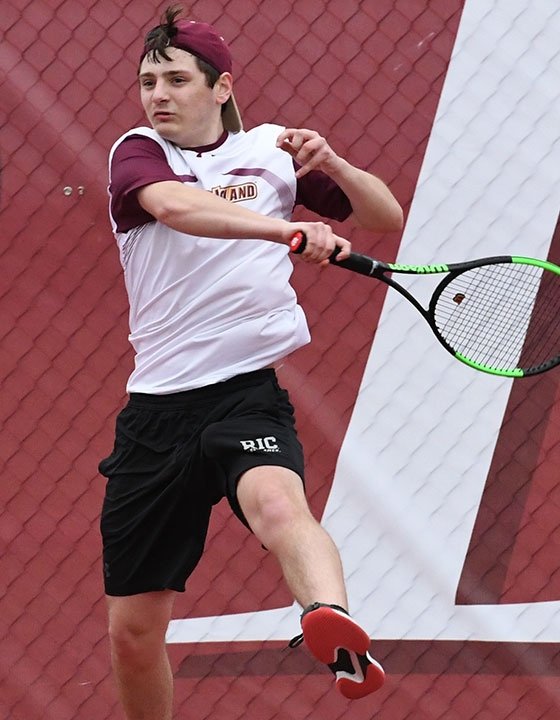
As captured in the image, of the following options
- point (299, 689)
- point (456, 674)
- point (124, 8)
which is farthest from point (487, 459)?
point (124, 8)

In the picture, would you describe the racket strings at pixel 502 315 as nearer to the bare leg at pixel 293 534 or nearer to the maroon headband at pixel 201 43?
the bare leg at pixel 293 534

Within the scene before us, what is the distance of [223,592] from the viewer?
3982mm

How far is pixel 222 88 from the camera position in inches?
124

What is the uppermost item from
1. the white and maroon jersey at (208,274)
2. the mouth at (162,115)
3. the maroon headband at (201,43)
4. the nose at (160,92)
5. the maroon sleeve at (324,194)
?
the maroon headband at (201,43)

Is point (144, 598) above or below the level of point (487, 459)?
below

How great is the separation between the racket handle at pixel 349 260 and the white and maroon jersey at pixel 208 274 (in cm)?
36

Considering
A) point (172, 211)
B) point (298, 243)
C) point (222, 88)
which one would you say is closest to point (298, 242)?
point (298, 243)

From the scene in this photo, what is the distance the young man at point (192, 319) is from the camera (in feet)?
9.48

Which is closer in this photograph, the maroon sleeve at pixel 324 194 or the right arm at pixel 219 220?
the right arm at pixel 219 220

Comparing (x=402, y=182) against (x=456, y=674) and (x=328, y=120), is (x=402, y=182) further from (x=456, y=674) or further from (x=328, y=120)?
(x=456, y=674)

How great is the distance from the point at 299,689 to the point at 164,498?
1.27m

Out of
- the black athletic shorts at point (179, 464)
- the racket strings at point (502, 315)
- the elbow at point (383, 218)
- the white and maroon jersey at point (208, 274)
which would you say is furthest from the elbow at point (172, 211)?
the racket strings at point (502, 315)

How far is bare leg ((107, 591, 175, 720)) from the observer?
10.2ft

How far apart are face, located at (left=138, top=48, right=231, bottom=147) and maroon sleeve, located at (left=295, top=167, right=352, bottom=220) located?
0.84ft
